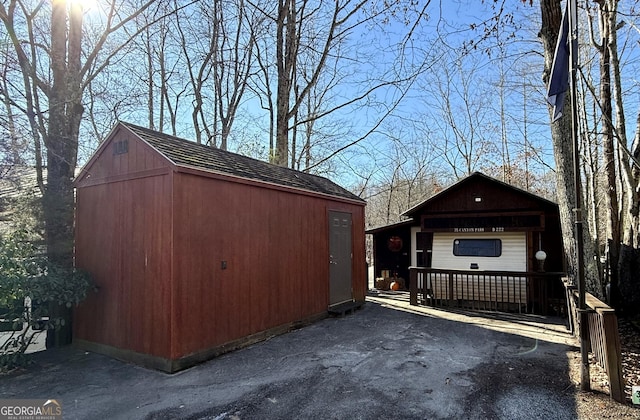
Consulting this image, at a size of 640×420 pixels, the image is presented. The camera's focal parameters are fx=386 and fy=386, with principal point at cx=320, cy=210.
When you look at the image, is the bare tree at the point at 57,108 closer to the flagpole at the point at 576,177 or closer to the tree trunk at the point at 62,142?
the tree trunk at the point at 62,142

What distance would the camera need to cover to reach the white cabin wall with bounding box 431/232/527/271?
28.2 feet

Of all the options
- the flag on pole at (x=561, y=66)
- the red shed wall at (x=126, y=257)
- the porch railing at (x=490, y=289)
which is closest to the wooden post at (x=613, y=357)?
the flag on pole at (x=561, y=66)

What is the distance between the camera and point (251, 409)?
3305mm

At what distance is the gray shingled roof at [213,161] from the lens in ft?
15.7

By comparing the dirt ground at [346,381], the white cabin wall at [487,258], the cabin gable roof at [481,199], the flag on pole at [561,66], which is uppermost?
the flag on pole at [561,66]

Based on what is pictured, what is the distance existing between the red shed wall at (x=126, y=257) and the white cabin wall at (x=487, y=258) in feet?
22.5

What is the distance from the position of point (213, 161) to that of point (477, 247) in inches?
256

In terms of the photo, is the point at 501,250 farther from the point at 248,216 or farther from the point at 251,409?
the point at 251,409

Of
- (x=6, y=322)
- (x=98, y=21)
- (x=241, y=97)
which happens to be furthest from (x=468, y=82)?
(x=6, y=322)

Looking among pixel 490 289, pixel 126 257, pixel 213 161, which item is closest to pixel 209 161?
pixel 213 161

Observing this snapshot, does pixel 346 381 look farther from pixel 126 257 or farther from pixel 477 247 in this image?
pixel 477 247

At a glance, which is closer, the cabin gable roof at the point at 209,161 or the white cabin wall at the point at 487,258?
the cabin gable roof at the point at 209,161

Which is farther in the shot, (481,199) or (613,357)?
(481,199)

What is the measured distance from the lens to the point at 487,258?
886 centimetres
